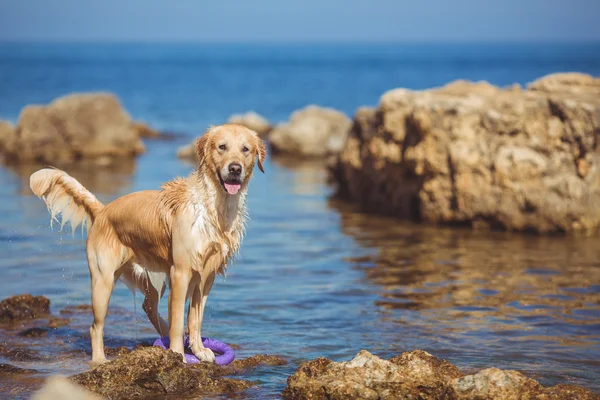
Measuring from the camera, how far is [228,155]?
7.52 meters

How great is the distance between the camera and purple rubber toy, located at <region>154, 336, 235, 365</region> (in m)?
7.94

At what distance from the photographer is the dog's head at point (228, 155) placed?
24.6 feet

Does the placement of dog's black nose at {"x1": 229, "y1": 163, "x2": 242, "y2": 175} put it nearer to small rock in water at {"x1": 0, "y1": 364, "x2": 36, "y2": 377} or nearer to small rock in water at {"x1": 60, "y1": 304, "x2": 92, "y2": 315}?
small rock in water at {"x1": 0, "y1": 364, "x2": 36, "y2": 377}

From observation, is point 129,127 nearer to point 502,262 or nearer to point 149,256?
point 502,262

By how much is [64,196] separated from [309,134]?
19.2 m

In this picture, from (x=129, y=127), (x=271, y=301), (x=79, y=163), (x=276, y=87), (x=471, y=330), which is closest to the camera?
(x=471, y=330)

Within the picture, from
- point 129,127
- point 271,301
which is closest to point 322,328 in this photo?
point 271,301

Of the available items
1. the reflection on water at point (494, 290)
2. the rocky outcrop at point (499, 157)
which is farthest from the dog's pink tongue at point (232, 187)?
the rocky outcrop at point (499, 157)

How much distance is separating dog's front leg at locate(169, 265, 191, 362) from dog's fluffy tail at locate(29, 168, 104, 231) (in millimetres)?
1333

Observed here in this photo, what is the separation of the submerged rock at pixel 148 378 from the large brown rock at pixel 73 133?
59.8 feet

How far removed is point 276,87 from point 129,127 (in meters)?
56.6

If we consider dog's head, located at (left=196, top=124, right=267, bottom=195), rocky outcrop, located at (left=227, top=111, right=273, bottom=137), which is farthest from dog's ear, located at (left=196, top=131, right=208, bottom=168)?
rocky outcrop, located at (left=227, top=111, right=273, bottom=137)

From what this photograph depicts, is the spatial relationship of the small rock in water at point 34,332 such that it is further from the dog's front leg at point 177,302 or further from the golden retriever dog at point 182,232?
the dog's front leg at point 177,302

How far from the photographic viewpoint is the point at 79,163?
24.7 metres
